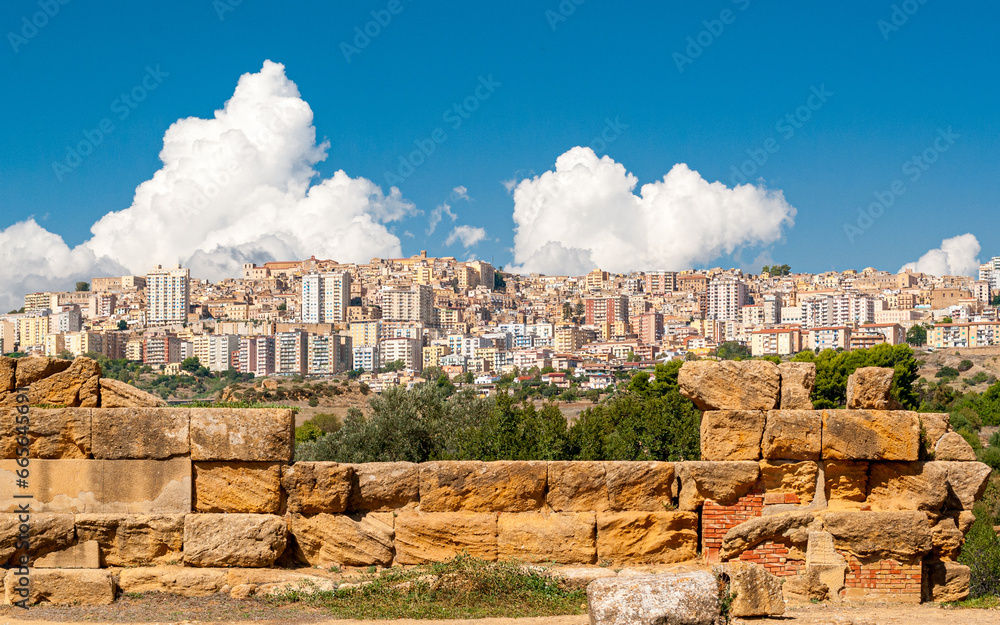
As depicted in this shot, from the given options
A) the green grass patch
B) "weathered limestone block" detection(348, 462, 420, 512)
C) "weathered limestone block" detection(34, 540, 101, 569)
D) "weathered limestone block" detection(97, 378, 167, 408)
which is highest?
"weathered limestone block" detection(97, 378, 167, 408)

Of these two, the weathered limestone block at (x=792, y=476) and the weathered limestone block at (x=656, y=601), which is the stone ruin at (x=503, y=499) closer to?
the weathered limestone block at (x=792, y=476)

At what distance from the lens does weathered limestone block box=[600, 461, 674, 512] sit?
824 cm

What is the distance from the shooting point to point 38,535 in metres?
7.65

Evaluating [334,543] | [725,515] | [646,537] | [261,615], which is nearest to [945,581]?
[725,515]

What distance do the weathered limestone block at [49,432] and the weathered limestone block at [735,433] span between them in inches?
207

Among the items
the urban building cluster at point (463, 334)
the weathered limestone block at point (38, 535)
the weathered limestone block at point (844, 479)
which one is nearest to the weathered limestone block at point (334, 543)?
the weathered limestone block at point (38, 535)

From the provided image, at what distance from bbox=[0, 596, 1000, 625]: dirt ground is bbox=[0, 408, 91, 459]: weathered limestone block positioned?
1.31 metres

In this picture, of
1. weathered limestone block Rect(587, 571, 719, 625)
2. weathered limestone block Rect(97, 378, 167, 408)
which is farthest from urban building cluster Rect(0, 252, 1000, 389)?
weathered limestone block Rect(587, 571, 719, 625)

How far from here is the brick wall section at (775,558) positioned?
8102 millimetres

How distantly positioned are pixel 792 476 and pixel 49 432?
626 cm

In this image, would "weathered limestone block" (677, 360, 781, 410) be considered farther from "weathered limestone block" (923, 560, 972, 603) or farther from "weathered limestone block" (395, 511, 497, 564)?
"weathered limestone block" (395, 511, 497, 564)

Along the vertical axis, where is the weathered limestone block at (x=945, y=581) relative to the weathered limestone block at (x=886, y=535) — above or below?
below

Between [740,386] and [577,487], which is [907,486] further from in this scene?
[577,487]

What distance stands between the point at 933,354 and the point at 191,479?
10529 centimetres
